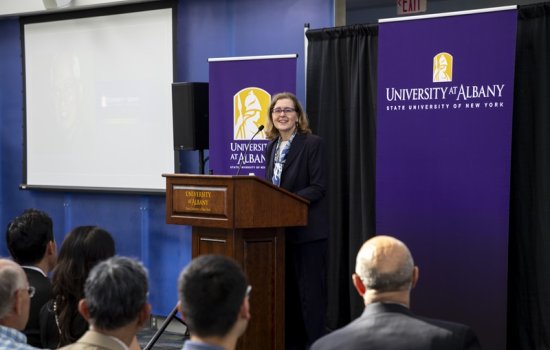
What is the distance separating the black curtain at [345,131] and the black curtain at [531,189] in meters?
1.05

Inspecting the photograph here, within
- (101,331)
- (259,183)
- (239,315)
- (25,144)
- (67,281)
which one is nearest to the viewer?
(239,315)

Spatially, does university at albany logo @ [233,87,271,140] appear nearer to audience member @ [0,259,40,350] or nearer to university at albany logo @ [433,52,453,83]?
university at albany logo @ [433,52,453,83]

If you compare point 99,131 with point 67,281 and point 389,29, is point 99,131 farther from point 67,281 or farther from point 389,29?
point 67,281

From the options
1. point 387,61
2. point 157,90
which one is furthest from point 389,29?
point 157,90

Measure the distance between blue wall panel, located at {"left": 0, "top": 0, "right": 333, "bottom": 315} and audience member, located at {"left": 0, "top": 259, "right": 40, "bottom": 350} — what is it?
3.87 meters

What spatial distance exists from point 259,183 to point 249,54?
2.51 meters

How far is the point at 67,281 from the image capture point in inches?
101

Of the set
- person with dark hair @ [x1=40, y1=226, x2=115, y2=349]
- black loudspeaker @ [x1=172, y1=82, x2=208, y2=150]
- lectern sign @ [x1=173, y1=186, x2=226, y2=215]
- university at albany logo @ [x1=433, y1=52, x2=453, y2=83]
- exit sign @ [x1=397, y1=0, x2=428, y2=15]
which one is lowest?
person with dark hair @ [x1=40, y1=226, x2=115, y2=349]

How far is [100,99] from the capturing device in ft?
22.6

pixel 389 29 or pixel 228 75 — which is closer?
pixel 389 29

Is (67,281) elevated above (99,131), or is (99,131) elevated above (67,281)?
(99,131)

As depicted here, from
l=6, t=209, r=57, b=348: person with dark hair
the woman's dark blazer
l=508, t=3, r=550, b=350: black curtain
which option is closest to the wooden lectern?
the woman's dark blazer

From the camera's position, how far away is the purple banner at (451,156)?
176 inches

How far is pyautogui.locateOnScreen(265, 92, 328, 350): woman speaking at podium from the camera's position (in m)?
4.21
